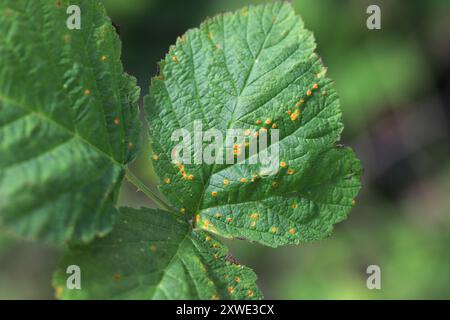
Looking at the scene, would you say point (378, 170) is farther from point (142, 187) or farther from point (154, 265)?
point (154, 265)

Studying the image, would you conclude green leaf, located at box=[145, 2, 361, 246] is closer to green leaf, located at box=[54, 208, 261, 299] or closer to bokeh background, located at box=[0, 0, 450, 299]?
green leaf, located at box=[54, 208, 261, 299]

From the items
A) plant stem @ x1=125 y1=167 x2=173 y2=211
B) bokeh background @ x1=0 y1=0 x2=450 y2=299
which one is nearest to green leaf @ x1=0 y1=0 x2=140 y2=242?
plant stem @ x1=125 y1=167 x2=173 y2=211

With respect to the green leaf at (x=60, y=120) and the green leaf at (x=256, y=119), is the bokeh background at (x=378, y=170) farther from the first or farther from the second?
the green leaf at (x=60, y=120)

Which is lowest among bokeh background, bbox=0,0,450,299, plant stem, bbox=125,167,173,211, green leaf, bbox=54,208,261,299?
green leaf, bbox=54,208,261,299

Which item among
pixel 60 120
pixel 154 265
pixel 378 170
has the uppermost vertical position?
Answer: pixel 378 170

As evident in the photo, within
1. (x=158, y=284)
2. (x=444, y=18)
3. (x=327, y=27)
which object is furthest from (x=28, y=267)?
(x=444, y=18)

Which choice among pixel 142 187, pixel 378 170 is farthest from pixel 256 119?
pixel 378 170
